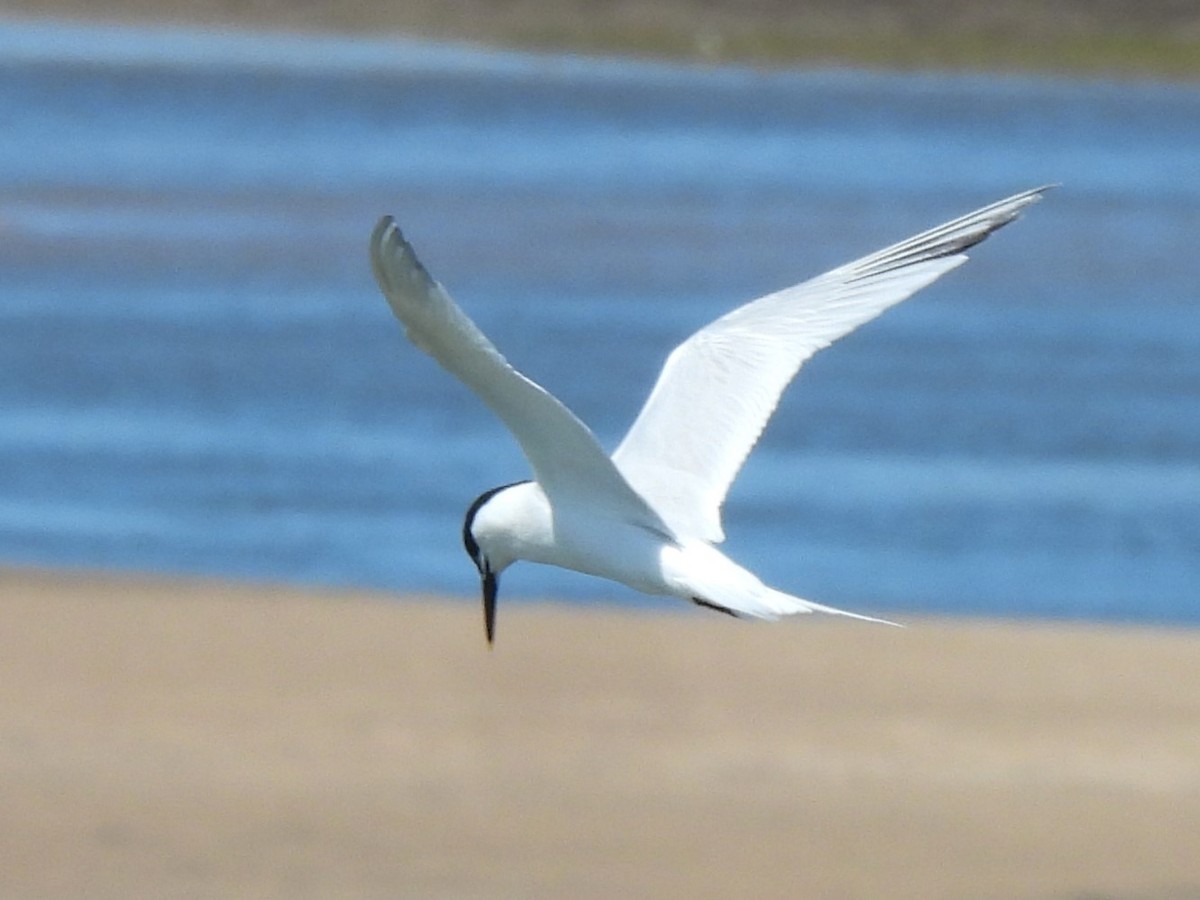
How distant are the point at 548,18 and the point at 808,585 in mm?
28619

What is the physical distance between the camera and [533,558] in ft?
22.5

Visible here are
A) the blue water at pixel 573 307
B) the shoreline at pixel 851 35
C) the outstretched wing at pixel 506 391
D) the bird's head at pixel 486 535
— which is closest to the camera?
the outstretched wing at pixel 506 391

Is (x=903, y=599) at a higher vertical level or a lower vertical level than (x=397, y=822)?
higher

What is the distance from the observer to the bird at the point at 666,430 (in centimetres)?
593

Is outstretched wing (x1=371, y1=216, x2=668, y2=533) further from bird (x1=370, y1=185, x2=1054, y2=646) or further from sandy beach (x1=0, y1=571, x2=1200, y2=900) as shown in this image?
sandy beach (x1=0, y1=571, x2=1200, y2=900)

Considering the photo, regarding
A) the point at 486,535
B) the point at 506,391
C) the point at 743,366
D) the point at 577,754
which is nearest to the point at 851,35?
the point at 577,754

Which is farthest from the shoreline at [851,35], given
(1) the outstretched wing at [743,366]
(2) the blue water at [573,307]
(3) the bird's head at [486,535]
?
(3) the bird's head at [486,535]

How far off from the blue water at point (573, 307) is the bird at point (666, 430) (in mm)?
5335

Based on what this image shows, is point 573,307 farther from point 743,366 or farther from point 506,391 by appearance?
→ point 506,391

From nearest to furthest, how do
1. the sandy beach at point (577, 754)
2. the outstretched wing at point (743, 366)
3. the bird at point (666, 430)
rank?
the bird at point (666, 430), the outstretched wing at point (743, 366), the sandy beach at point (577, 754)

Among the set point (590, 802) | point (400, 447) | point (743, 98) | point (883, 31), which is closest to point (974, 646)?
point (590, 802)

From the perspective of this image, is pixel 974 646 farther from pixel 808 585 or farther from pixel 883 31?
pixel 883 31

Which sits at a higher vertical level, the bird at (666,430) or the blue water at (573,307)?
the blue water at (573,307)

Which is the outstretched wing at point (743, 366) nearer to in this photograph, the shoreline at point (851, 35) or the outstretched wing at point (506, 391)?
the outstretched wing at point (506, 391)
